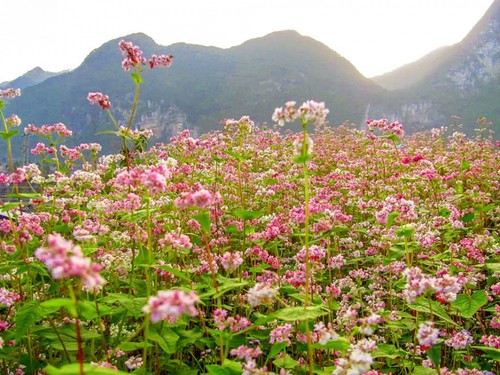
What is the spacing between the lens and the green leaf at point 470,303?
4357mm

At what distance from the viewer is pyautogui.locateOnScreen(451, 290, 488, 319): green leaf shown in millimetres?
4357

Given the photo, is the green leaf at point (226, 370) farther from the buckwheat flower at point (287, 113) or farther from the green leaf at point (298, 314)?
the buckwheat flower at point (287, 113)

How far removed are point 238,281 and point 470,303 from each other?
8.71 feet

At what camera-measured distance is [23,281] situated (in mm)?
6273

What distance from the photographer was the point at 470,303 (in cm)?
452

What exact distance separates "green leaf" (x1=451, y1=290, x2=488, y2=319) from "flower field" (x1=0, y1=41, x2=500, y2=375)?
1 centimetres

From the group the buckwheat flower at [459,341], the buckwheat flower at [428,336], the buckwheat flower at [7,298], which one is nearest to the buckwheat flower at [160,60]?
the buckwheat flower at [7,298]

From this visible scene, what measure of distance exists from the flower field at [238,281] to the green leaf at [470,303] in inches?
0.5

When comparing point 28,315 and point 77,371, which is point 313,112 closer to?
point 77,371

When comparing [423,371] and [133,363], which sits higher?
[133,363]

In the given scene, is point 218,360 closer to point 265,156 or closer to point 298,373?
point 298,373

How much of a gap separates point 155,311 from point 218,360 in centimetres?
266

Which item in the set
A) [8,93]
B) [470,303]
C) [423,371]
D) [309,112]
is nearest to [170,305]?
[309,112]

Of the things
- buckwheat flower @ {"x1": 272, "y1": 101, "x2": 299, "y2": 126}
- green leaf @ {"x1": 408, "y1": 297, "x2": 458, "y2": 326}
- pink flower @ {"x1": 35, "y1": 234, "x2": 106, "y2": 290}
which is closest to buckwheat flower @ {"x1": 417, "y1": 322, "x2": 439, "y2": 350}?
green leaf @ {"x1": 408, "y1": 297, "x2": 458, "y2": 326}
